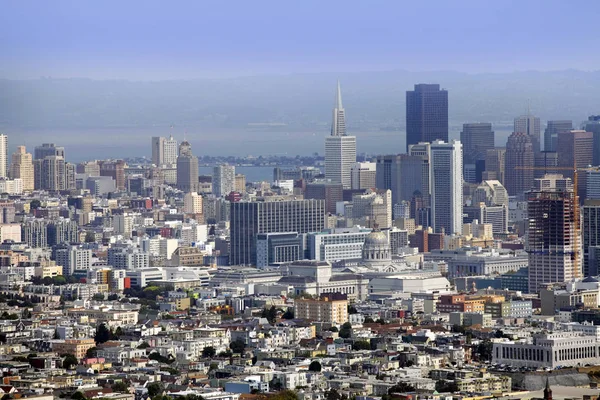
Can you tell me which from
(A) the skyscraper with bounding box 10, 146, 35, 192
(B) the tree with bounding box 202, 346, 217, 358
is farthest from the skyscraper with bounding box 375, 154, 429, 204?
(B) the tree with bounding box 202, 346, 217, 358

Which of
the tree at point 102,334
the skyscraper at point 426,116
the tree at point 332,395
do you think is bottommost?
the tree at point 332,395

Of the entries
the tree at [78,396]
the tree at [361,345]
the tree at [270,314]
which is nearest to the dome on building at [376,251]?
the tree at [270,314]

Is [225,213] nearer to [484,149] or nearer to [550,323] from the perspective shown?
[484,149]

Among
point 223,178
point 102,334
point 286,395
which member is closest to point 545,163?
point 223,178

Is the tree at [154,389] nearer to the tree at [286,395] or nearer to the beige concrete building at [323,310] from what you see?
the tree at [286,395]

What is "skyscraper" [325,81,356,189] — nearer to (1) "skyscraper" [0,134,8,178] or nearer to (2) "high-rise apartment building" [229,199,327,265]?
(1) "skyscraper" [0,134,8,178]

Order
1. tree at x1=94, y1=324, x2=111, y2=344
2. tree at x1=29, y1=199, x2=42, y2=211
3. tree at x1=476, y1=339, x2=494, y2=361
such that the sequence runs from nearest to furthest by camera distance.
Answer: tree at x1=476, y1=339, x2=494, y2=361, tree at x1=94, y1=324, x2=111, y2=344, tree at x1=29, y1=199, x2=42, y2=211

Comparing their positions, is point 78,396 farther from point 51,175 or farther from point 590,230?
point 51,175
